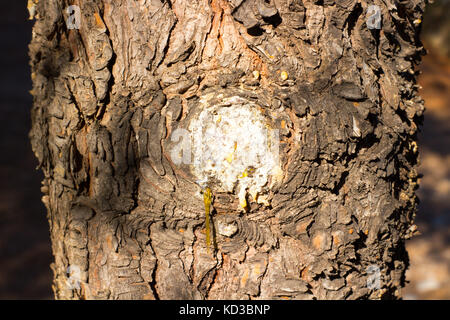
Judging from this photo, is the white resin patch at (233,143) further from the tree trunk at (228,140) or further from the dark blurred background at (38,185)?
the dark blurred background at (38,185)

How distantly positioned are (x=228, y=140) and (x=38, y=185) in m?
2.53

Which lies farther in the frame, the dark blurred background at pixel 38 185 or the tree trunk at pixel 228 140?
the dark blurred background at pixel 38 185

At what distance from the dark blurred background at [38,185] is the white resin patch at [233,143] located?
1.65 m

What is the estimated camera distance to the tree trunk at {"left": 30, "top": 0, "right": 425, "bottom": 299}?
99cm

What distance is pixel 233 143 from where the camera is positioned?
1.01 meters

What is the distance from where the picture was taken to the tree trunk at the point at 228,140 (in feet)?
3.25

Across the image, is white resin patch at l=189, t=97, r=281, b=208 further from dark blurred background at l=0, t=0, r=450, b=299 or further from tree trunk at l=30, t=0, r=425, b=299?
dark blurred background at l=0, t=0, r=450, b=299

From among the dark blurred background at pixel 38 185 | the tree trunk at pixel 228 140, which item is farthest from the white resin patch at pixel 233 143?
the dark blurred background at pixel 38 185

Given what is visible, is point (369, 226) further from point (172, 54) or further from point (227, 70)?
point (172, 54)

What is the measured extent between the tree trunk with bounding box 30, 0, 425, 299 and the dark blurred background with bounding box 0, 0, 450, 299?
149cm

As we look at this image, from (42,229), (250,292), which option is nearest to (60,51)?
(250,292)

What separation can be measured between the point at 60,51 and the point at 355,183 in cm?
80

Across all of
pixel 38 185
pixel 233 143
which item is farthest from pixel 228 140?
pixel 38 185

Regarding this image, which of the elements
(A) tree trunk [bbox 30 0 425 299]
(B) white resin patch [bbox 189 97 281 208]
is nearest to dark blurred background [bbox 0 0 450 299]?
(A) tree trunk [bbox 30 0 425 299]
